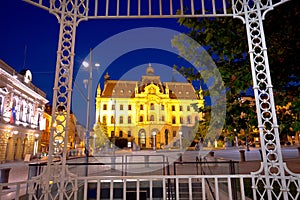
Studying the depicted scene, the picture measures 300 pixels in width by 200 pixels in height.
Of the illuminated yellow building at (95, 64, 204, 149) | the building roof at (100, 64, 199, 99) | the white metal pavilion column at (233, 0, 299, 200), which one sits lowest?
the white metal pavilion column at (233, 0, 299, 200)

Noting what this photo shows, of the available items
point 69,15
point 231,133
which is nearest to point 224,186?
point 231,133

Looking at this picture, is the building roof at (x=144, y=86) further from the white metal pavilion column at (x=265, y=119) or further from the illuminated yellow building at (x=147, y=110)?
the white metal pavilion column at (x=265, y=119)

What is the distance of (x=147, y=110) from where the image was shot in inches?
1599

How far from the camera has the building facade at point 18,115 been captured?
18828 millimetres

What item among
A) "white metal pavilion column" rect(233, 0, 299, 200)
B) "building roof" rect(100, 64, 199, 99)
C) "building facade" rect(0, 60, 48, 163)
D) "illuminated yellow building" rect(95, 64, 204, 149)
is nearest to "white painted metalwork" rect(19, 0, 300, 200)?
"white metal pavilion column" rect(233, 0, 299, 200)

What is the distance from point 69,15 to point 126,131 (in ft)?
128

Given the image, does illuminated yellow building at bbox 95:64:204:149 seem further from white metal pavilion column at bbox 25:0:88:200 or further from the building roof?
white metal pavilion column at bbox 25:0:88:200

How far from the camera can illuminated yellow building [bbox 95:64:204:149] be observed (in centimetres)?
3909

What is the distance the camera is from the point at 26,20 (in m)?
44.3

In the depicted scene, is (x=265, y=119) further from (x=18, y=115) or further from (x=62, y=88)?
(x=18, y=115)

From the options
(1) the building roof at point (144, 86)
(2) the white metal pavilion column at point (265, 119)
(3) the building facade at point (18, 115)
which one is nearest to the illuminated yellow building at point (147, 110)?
(1) the building roof at point (144, 86)

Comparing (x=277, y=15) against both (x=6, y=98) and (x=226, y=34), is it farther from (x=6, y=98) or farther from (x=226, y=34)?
(x=6, y=98)

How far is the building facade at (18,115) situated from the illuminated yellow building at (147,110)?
13.9m

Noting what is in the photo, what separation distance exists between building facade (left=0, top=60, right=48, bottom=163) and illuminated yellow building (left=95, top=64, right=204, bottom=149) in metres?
13.9
